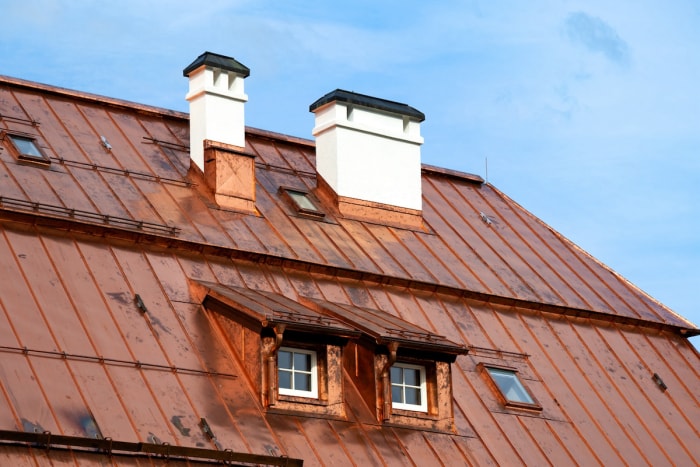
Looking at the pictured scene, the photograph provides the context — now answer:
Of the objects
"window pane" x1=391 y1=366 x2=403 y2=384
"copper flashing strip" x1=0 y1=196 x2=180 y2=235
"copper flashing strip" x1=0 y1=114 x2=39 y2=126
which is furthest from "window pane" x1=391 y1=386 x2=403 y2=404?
"copper flashing strip" x1=0 y1=114 x2=39 y2=126

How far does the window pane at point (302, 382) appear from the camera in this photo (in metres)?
24.5

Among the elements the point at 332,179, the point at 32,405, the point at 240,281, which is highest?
the point at 332,179

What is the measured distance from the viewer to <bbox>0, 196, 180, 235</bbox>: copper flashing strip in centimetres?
2450

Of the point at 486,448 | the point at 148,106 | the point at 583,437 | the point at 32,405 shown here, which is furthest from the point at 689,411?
the point at 32,405

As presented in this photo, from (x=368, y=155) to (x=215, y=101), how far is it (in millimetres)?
3854

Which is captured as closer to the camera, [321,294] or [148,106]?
[321,294]

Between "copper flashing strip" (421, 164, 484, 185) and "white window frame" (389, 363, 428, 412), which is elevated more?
"copper flashing strip" (421, 164, 484, 185)

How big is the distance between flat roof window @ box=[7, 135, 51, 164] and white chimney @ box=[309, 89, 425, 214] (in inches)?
260

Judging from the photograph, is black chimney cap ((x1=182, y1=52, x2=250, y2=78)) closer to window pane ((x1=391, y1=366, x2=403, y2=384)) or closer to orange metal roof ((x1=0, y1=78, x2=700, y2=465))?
orange metal roof ((x1=0, y1=78, x2=700, y2=465))

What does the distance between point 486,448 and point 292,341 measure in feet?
13.2

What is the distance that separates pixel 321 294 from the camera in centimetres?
2695

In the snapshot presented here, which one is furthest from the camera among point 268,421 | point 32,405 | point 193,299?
point 193,299

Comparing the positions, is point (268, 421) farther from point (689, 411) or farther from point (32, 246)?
point (689, 411)

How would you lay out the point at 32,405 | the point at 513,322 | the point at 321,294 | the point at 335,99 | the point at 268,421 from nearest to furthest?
the point at 32,405
the point at 268,421
the point at 321,294
the point at 513,322
the point at 335,99
